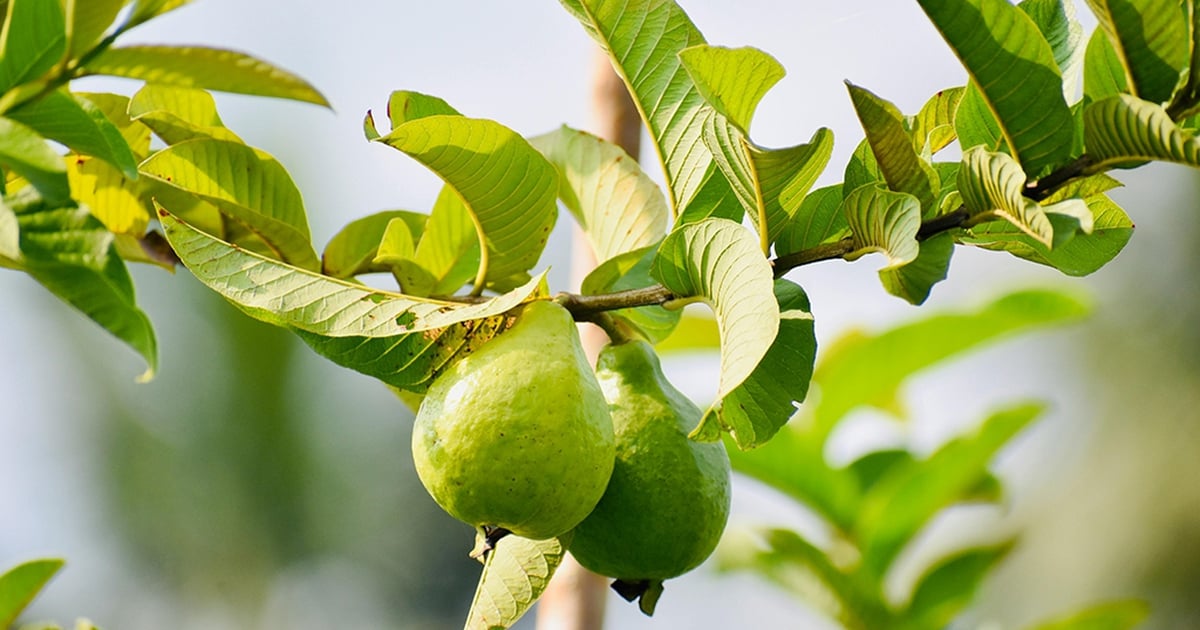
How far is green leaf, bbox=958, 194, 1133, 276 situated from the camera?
609 millimetres

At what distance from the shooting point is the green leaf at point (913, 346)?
Answer: 5.87 ft

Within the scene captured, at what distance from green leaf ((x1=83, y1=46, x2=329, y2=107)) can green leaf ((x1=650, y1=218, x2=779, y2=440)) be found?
24 centimetres

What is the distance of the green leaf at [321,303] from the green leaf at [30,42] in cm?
12

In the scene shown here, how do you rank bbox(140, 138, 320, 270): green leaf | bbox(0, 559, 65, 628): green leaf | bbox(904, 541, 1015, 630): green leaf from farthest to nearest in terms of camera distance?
bbox(904, 541, 1015, 630): green leaf, bbox(0, 559, 65, 628): green leaf, bbox(140, 138, 320, 270): green leaf

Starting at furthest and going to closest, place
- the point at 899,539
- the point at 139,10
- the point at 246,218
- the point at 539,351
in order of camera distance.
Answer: the point at 899,539 < the point at 246,218 < the point at 539,351 < the point at 139,10

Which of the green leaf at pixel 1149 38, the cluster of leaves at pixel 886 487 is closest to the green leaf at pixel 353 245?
the green leaf at pixel 1149 38

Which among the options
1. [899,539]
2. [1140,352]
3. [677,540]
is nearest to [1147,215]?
[1140,352]

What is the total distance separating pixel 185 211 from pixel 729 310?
1.50 ft

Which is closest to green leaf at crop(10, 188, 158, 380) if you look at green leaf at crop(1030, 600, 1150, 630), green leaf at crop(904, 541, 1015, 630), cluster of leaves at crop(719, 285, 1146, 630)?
cluster of leaves at crop(719, 285, 1146, 630)

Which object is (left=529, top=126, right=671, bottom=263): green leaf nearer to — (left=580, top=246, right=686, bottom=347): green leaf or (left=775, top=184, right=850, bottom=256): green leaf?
(left=580, top=246, right=686, bottom=347): green leaf

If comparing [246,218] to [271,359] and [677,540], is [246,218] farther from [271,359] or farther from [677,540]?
[271,359]

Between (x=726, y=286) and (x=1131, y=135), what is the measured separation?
20 cm

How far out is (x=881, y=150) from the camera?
563mm

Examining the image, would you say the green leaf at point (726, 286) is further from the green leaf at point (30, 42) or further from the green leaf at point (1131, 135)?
the green leaf at point (30, 42)
